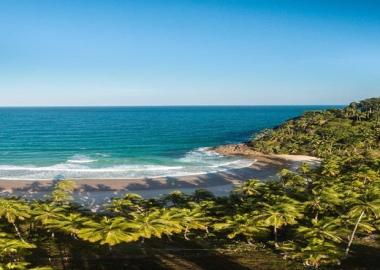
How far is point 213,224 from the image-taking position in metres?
28.1

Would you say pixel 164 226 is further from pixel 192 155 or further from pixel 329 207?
pixel 192 155

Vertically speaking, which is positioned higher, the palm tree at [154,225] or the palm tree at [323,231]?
the palm tree at [154,225]

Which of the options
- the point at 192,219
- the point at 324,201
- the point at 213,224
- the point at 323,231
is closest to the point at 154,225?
the point at 192,219

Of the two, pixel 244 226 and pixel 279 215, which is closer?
pixel 279 215

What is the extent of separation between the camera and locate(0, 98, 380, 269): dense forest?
2162cm

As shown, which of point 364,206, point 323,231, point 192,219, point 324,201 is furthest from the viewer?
point 324,201

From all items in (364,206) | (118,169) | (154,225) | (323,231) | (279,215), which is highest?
(364,206)

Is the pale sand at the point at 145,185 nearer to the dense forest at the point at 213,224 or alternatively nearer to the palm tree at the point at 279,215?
the dense forest at the point at 213,224

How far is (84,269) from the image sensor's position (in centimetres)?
2441

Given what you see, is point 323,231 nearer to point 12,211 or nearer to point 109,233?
point 109,233

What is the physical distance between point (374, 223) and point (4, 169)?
55149 mm

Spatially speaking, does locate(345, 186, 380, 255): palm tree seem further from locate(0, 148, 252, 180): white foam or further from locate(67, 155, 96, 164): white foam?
locate(67, 155, 96, 164): white foam

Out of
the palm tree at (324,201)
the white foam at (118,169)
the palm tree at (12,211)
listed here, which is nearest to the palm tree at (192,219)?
the palm tree at (324,201)

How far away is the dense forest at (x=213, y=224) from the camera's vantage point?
21.6m
